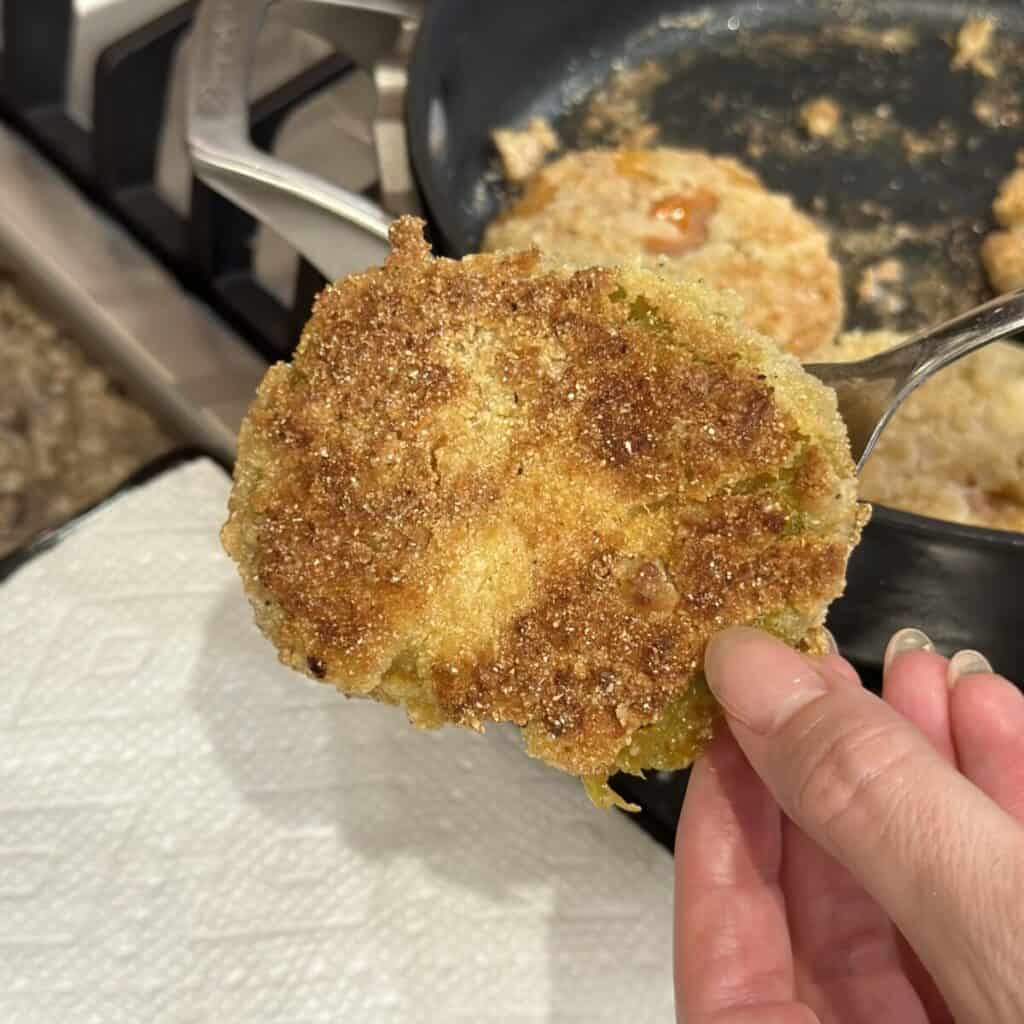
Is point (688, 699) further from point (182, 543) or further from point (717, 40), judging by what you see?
point (717, 40)

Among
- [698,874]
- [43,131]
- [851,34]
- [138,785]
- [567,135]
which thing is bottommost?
[138,785]

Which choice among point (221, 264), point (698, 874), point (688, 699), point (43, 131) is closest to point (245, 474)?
point (688, 699)

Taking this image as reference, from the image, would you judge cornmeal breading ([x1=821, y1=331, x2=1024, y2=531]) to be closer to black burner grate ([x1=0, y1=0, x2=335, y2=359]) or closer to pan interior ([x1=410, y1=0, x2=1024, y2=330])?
pan interior ([x1=410, y1=0, x2=1024, y2=330])

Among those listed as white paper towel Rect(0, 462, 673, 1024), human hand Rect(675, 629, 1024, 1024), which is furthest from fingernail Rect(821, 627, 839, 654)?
white paper towel Rect(0, 462, 673, 1024)

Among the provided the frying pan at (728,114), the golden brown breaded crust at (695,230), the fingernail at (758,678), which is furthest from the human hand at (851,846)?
the golden brown breaded crust at (695,230)

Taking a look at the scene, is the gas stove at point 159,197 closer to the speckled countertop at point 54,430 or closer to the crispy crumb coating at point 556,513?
the speckled countertop at point 54,430

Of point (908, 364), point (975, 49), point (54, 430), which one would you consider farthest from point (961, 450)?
point (54, 430)
